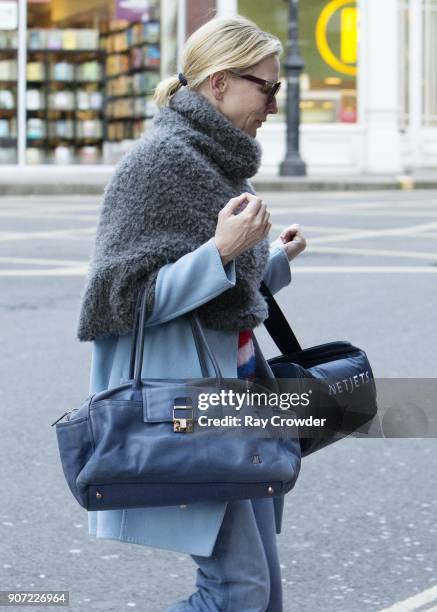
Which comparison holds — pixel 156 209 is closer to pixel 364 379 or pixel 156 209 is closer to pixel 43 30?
pixel 364 379

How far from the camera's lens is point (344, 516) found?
5.06m

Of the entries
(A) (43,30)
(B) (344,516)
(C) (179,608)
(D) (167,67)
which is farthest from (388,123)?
(C) (179,608)

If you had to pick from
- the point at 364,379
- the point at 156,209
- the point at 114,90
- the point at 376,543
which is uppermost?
the point at 114,90

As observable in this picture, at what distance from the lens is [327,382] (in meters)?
3.23

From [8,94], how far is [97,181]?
3.76 metres

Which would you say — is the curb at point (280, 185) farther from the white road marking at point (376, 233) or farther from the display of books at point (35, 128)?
the white road marking at point (376, 233)

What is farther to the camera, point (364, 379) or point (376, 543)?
point (376, 543)

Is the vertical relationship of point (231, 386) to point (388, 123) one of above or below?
below

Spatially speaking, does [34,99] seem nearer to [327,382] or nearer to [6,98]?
[6,98]

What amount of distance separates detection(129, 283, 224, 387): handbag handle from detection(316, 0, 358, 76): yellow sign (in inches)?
1015

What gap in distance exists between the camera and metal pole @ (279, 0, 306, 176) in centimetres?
2495

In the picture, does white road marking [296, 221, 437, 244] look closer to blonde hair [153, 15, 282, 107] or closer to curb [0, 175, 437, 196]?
curb [0, 175, 437, 196]

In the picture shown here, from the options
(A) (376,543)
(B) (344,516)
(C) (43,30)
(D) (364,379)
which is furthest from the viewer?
(C) (43,30)

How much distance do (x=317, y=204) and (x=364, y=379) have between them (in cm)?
1671
